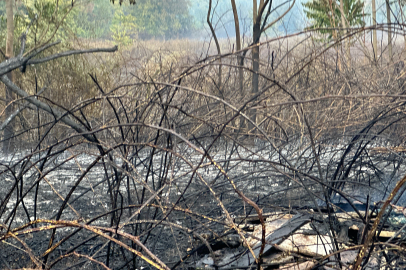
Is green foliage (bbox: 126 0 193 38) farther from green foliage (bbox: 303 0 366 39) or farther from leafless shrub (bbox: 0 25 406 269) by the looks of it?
leafless shrub (bbox: 0 25 406 269)

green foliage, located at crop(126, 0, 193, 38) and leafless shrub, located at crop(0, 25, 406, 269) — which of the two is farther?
green foliage, located at crop(126, 0, 193, 38)

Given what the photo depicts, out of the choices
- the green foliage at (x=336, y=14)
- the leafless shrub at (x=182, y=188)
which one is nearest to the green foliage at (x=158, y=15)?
the green foliage at (x=336, y=14)

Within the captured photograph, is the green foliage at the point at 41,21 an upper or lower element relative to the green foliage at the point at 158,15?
lower

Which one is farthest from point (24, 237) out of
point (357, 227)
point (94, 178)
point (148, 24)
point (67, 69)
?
point (148, 24)

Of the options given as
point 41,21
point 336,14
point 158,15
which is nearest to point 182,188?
point 41,21

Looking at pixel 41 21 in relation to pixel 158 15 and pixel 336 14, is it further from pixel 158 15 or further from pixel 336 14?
pixel 158 15

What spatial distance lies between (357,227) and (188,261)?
3.24ft

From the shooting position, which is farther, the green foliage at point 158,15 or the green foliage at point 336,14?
the green foliage at point 158,15

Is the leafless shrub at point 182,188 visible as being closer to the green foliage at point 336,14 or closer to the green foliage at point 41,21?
the green foliage at point 41,21

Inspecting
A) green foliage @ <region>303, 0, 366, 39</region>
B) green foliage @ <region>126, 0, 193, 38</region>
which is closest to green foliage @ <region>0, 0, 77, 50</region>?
green foliage @ <region>303, 0, 366, 39</region>

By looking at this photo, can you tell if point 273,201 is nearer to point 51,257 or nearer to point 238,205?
point 238,205

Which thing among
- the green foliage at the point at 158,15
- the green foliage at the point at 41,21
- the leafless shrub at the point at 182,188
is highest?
the green foliage at the point at 158,15

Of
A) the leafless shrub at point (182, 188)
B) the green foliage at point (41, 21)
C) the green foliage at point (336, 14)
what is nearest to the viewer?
the leafless shrub at point (182, 188)

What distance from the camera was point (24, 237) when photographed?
250 cm
